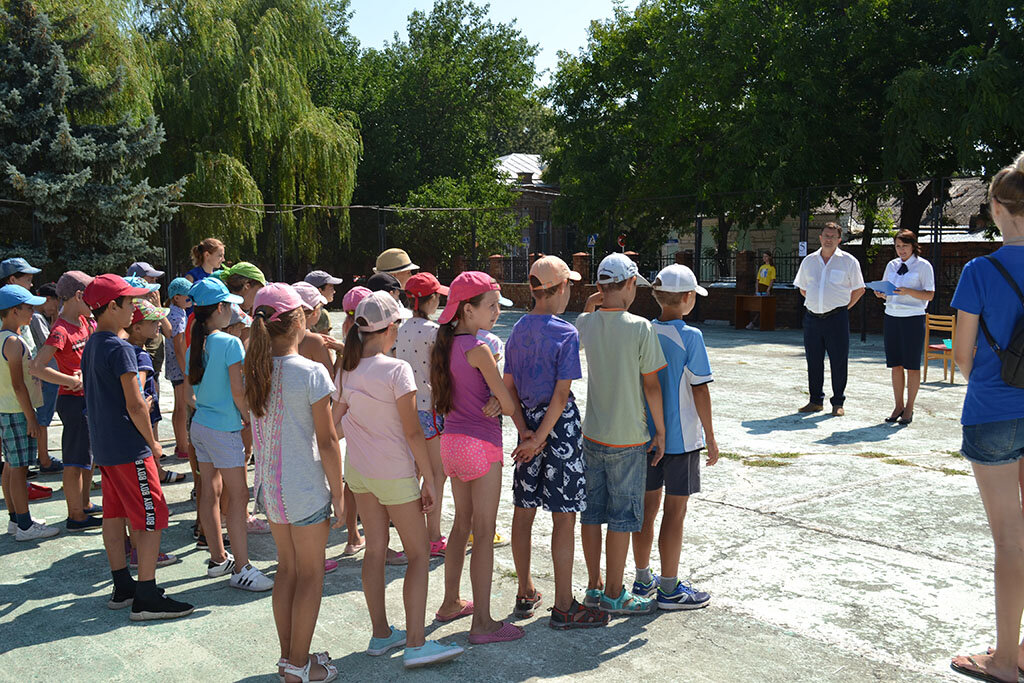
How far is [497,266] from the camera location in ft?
99.0

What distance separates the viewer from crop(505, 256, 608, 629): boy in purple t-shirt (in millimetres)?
3969

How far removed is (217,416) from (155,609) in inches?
41.5

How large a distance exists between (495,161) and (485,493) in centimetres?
3885

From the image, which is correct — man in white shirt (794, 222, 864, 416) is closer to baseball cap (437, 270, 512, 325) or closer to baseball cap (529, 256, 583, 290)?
baseball cap (529, 256, 583, 290)

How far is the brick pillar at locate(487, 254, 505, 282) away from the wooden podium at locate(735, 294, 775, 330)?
10.4 m

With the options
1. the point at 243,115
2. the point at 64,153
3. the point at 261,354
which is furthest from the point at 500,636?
the point at 243,115

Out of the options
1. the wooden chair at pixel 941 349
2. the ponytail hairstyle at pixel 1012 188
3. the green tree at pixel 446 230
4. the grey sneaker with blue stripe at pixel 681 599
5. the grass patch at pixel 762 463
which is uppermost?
the green tree at pixel 446 230

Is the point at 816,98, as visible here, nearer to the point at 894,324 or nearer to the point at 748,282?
the point at 748,282

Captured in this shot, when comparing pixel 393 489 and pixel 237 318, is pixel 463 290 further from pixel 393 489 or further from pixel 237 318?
pixel 237 318

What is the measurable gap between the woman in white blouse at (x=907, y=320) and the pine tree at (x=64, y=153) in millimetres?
16960

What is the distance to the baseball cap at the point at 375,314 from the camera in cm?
364

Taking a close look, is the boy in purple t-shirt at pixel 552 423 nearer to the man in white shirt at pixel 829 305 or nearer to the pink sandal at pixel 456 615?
the pink sandal at pixel 456 615

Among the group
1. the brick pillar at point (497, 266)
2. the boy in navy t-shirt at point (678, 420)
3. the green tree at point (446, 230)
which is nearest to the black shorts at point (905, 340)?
the boy in navy t-shirt at point (678, 420)

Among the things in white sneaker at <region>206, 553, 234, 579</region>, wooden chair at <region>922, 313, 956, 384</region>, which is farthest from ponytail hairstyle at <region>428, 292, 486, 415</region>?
wooden chair at <region>922, 313, 956, 384</region>
